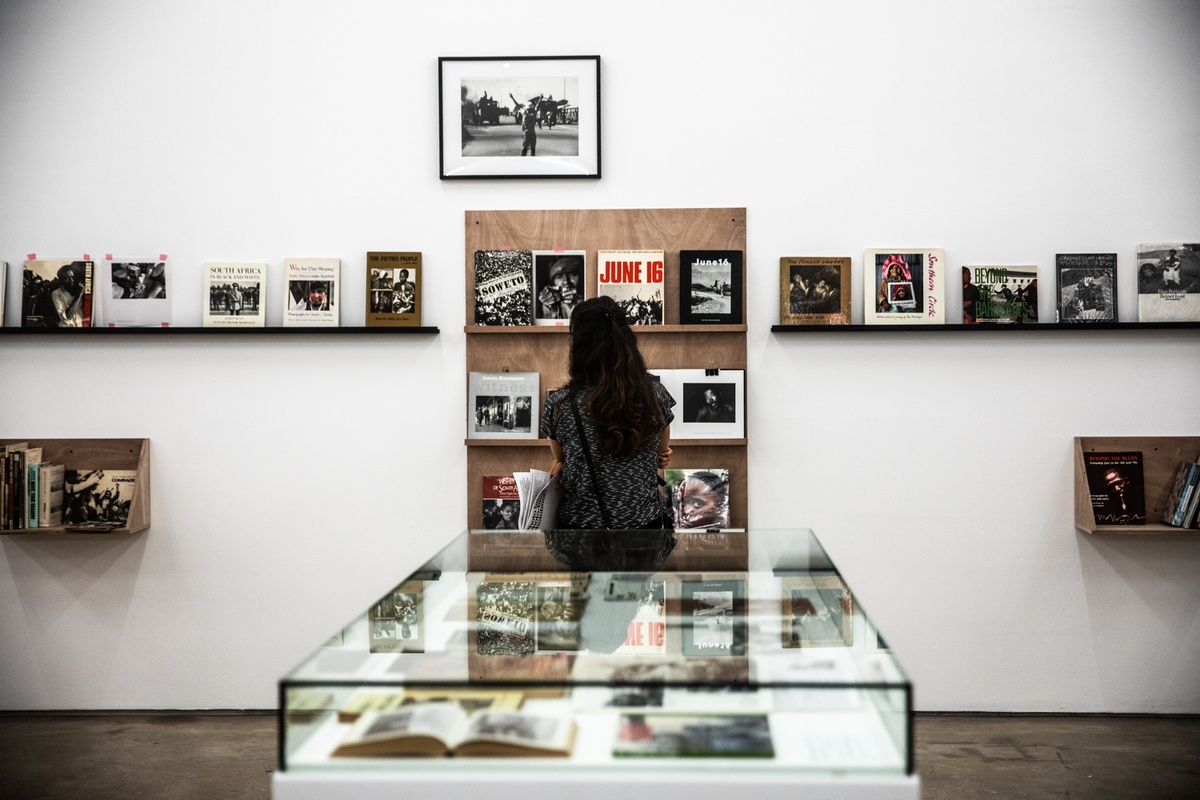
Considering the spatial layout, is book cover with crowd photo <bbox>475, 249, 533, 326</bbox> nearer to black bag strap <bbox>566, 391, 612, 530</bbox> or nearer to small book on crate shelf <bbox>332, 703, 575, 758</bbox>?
black bag strap <bbox>566, 391, 612, 530</bbox>

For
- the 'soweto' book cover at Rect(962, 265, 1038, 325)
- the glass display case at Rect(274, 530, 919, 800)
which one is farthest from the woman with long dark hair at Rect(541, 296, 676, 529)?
the 'soweto' book cover at Rect(962, 265, 1038, 325)

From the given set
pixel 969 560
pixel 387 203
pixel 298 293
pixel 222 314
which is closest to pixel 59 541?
pixel 222 314

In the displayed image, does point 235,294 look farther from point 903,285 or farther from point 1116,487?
point 1116,487

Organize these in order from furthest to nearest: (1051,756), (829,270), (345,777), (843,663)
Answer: (829,270), (1051,756), (843,663), (345,777)

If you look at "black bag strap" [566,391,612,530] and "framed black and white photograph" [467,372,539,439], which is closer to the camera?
"black bag strap" [566,391,612,530]

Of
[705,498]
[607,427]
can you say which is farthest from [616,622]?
[705,498]

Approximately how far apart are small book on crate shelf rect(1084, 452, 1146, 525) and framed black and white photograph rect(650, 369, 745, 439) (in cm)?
134

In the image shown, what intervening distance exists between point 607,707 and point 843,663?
1.25ft

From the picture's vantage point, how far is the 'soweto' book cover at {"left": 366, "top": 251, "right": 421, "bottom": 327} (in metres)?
3.44

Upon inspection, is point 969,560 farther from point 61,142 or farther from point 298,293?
point 61,142

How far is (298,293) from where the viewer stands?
3461mm

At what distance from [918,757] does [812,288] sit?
1.72 m

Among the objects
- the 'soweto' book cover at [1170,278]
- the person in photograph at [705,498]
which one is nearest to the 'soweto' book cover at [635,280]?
the person in photograph at [705,498]

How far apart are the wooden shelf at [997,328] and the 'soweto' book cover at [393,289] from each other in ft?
4.58
